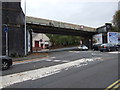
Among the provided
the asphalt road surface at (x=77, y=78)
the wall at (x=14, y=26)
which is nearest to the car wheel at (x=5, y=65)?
the asphalt road surface at (x=77, y=78)

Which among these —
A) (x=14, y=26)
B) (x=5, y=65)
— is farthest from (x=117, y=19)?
(x=5, y=65)

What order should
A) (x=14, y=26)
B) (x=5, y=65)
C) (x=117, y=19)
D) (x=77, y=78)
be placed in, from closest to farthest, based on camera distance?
(x=77, y=78)
(x=5, y=65)
(x=14, y=26)
(x=117, y=19)

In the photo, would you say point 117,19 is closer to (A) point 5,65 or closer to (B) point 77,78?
(A) point 5,65

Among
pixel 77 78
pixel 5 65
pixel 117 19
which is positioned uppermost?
pixel 117 19

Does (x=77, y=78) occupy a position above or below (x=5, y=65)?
below

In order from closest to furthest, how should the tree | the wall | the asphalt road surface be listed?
the asphalt road surface
the wall
the tree

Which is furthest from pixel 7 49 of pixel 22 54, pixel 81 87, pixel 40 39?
pixel 40 39

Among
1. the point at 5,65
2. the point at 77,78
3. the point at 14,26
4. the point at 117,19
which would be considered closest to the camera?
the point at 77,78

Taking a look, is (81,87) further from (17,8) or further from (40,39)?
(40,39)

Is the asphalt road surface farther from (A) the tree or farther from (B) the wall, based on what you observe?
(A) the tree

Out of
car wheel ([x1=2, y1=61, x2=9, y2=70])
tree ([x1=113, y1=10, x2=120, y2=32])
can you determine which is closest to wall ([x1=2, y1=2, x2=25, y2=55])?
car wheel ([x1=2, y1=61, x2=9, y2=70])

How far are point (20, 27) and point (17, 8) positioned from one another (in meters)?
2.56

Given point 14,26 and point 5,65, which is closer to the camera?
point 5,65

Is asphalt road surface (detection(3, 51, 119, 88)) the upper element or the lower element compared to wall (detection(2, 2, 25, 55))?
lower
